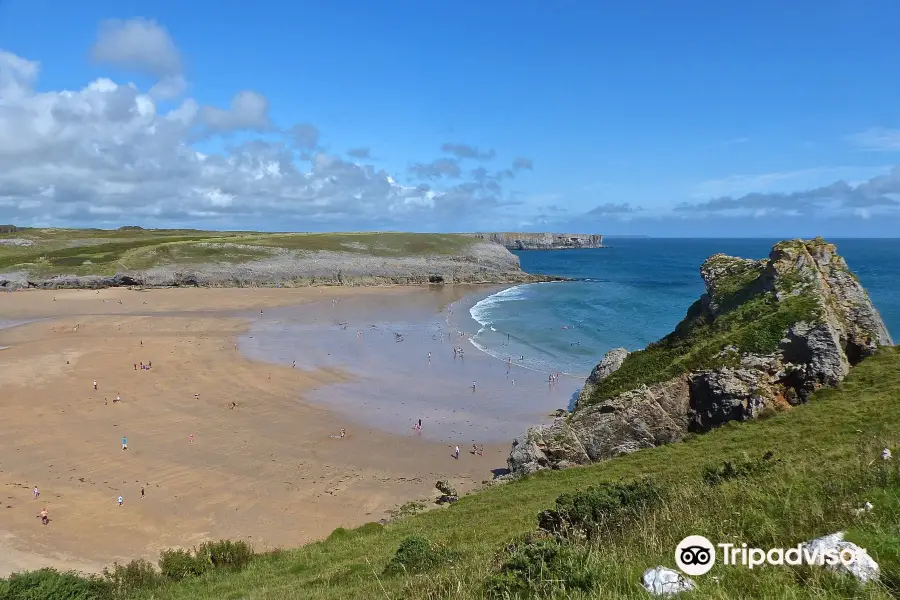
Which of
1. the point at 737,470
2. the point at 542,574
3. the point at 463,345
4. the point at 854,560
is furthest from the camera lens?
the point at 463,345

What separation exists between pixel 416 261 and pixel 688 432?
103m

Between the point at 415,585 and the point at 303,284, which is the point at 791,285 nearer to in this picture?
the point at 415,585

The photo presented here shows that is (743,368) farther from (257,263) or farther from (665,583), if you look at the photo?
(257,263)

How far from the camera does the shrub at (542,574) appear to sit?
579 cm

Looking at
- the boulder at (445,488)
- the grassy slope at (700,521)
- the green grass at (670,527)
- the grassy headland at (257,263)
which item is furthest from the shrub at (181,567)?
the grassy headland at (257,263)

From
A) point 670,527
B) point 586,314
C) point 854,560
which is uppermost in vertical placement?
point 854,560

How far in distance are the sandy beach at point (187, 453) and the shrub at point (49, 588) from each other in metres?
7.92

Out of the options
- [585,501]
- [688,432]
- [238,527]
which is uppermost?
[585,501]

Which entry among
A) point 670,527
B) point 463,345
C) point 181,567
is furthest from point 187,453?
point 463,345

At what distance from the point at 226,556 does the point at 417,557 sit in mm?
7397

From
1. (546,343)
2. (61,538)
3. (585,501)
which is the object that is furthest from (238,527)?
(546,343)

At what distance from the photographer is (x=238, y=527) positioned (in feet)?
67.8

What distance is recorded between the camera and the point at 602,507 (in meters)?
10.5

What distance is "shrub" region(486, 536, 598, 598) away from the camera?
5.79m
